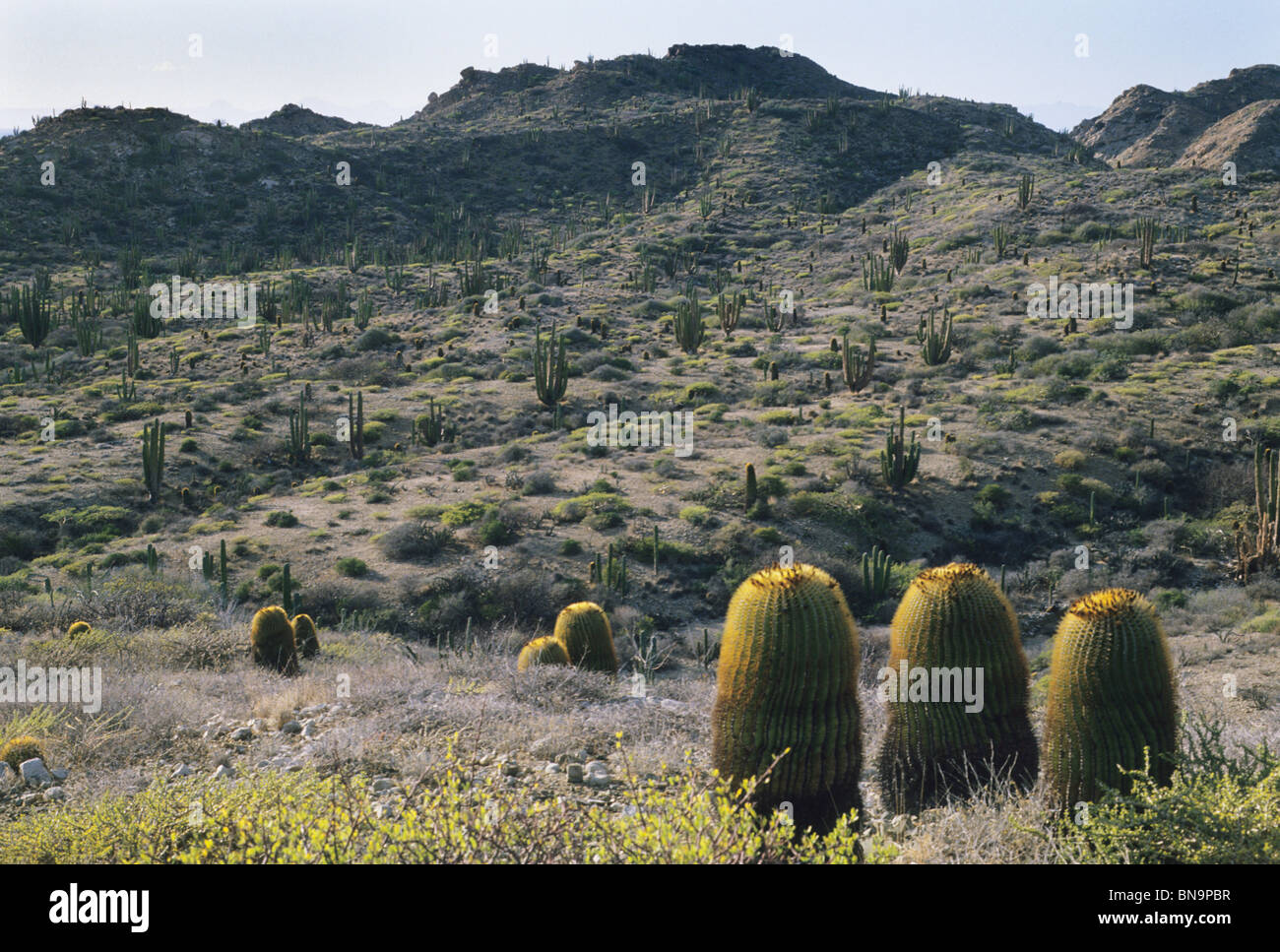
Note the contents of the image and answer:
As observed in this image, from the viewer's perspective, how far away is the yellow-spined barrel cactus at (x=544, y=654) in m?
9.45

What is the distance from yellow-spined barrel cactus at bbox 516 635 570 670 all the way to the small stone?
4113mm

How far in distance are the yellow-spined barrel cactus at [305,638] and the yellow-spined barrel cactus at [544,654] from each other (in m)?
3.90

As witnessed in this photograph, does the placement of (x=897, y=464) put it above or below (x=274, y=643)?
above

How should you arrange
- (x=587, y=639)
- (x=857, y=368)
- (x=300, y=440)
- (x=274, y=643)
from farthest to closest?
(x=857, y=368), (x=300, y=440), (x=274, y=643), (x=587, y=639)

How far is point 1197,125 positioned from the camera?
76.1 m

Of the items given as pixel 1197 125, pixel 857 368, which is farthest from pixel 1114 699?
pixel 1197 125

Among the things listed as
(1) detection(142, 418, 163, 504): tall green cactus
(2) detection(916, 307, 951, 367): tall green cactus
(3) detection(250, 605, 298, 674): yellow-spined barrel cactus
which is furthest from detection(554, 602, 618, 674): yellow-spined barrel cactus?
(2) detection(916, 307, 951, 367): tall green cactus

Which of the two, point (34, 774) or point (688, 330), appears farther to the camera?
point (688, 330)

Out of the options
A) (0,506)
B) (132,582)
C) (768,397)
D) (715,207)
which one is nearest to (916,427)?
(768,397)

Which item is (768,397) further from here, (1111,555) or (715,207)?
(715,207)

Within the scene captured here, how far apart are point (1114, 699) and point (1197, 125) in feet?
291

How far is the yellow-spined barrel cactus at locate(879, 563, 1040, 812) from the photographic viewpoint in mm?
5262

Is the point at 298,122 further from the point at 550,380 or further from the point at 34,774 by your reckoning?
the point at 34,774
